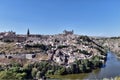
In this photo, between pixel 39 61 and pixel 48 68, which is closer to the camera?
pixel 48 68

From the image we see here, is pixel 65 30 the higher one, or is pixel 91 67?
pixel 65 30

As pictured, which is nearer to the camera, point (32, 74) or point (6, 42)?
point (32, 74)

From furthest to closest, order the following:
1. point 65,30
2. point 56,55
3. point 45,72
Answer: point 65,30 → point 56,55 → point 45,72

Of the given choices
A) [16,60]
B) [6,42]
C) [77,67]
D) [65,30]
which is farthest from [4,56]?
[65,30]

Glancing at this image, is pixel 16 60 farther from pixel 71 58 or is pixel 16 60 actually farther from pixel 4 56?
pixel 71 58

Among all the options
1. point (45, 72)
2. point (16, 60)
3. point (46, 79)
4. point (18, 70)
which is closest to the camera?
point (46, 79)

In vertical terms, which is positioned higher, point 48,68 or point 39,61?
point 39,61

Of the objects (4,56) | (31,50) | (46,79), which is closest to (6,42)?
(31,50)

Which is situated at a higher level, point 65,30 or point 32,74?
point 65,30

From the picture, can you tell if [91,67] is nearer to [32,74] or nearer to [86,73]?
[86,73]
